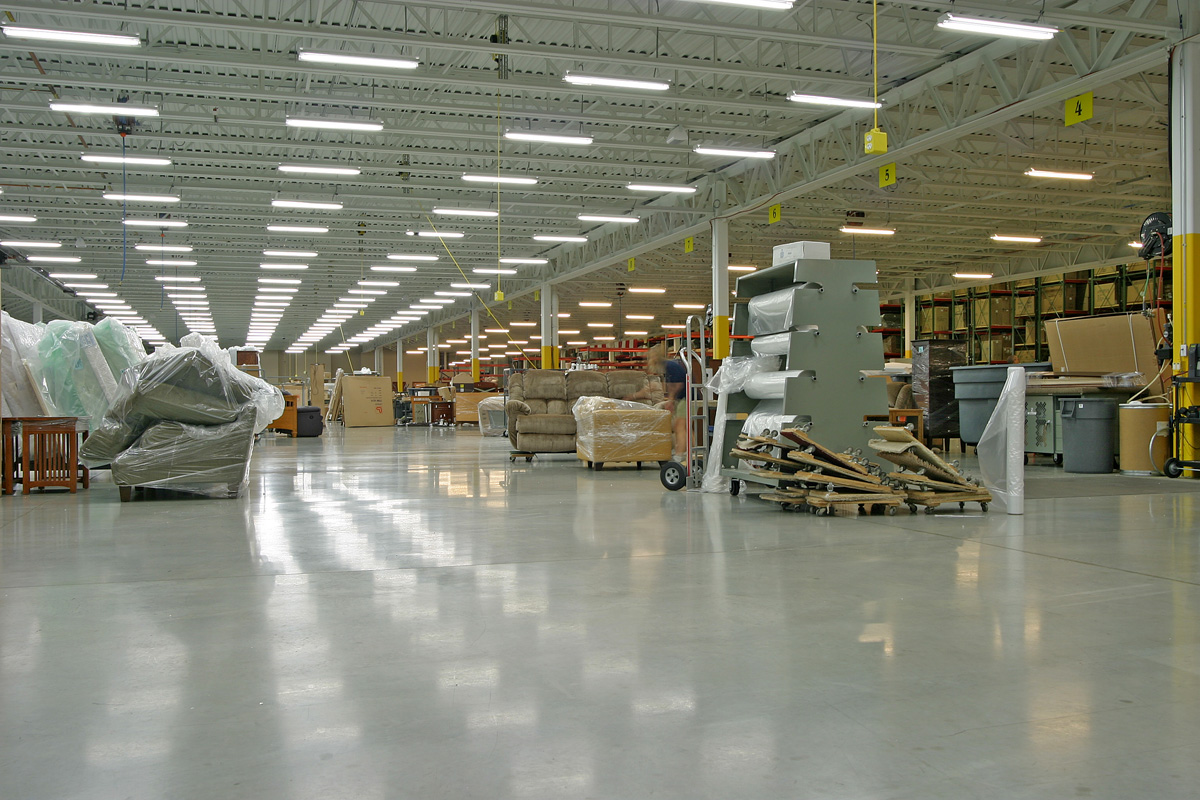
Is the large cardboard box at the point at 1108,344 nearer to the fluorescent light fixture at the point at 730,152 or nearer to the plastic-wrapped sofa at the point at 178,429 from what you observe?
the fluorescent light fixture at the point at 730,152

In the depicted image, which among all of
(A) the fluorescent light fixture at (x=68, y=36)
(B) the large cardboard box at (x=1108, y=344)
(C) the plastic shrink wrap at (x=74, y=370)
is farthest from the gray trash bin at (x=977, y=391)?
(A) the fluorescent light fixture at (x=68, y=36)

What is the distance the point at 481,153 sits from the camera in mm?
15180

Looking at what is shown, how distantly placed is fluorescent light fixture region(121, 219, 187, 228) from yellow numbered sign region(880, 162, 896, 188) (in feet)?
50.8

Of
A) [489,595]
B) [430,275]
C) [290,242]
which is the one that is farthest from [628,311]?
[489,595]

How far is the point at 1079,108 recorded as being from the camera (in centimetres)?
1152

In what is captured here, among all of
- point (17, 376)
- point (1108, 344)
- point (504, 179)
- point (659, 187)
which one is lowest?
point (17, 376)

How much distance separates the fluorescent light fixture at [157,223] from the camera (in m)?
19.0

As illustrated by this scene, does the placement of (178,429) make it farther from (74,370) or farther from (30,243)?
(30,243)

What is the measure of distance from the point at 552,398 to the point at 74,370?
229 inches

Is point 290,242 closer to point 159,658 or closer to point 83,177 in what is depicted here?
point 83,177

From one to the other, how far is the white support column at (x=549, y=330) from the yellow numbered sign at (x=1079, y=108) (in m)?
16.6

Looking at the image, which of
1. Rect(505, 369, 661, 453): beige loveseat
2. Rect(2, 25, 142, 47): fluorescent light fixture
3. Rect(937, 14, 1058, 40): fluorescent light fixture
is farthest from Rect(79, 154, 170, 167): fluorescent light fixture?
Rect(937, 14, 1058, 40): fluorescent light fixture

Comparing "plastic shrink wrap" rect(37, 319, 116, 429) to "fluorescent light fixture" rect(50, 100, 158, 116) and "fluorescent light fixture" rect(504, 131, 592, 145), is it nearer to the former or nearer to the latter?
"fluorescent light fixture" rect(50, 100, 158, 116)

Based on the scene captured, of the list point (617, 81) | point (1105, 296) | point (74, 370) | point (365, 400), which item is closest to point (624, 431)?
point (617, 81)
